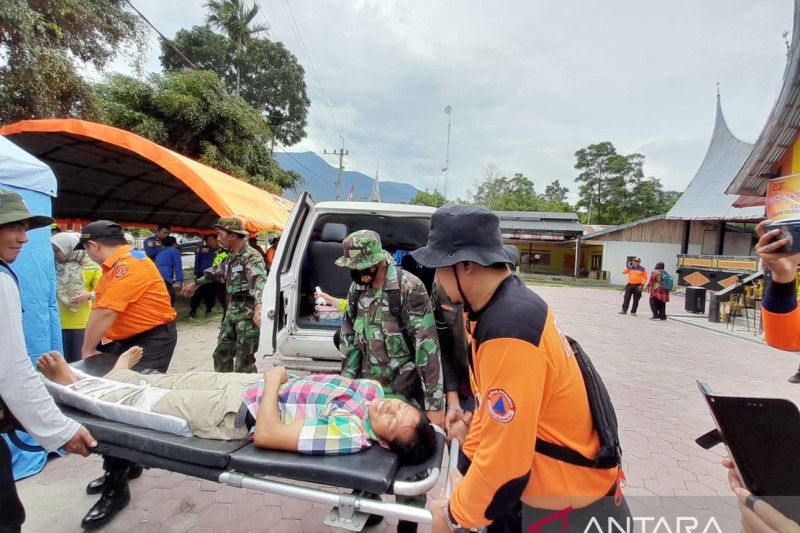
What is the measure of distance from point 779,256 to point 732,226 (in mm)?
30288

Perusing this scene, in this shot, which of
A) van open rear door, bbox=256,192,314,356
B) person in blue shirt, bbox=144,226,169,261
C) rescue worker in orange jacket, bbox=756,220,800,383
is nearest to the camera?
rescue worker in orange jacket, bbox=756,220,800,383

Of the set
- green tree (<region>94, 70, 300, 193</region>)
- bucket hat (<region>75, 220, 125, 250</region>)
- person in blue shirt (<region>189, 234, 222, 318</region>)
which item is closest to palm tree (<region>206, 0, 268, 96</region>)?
green tree (<region>94, 70, 300, 193</region>)

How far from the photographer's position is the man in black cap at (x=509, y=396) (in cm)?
107

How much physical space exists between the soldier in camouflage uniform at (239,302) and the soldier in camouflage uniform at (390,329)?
166 cm

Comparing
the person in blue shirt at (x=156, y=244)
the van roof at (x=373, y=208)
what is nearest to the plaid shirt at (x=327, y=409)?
the van roof at (x=373, y=208)

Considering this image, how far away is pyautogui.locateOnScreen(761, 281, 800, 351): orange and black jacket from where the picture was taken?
5.11 ft

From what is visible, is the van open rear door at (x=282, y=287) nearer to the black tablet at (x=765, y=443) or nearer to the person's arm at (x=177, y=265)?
the black tablet at (x=765, y=443)

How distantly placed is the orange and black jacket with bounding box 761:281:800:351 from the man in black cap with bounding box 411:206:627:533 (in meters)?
1.02

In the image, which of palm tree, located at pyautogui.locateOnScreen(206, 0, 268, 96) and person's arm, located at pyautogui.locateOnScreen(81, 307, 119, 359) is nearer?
person's arm, located at pyautogui.locateOnScreen(81, 307, 119, 359)

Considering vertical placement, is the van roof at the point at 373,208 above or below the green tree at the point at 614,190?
below

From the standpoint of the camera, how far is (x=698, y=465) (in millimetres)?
3363

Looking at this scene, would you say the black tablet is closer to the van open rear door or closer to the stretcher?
the stretcher

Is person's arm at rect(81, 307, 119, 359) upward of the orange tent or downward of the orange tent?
downward

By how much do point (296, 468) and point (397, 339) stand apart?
42.4 inches
